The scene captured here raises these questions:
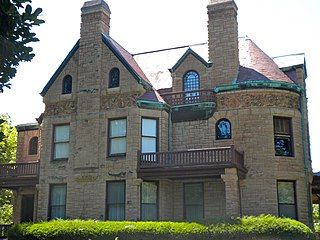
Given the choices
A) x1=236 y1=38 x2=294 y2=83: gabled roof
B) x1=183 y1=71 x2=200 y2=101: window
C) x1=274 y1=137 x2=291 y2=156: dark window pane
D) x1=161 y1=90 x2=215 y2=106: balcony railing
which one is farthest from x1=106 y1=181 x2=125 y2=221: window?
x1=236 y1=38 x2=294 y2=83: gabled roof

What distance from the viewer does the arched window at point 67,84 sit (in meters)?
28.2

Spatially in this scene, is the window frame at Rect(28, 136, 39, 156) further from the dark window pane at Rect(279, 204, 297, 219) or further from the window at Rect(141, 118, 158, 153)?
the dark window pane at Rect(279, 204, 297, 219)

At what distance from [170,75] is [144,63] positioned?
3.01 metres

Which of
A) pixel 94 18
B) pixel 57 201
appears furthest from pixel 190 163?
pixel 94 18

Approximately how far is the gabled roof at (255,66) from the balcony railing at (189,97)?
6.08 ft

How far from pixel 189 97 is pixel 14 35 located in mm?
18249

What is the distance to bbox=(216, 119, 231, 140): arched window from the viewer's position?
25.7m

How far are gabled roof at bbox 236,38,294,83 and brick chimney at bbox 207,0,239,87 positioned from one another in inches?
25.3

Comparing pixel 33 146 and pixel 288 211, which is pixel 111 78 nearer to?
pixel 33 146

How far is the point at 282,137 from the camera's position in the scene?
25.3 meters

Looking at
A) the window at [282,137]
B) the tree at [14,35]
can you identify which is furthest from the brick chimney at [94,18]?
the tree at [14,35]

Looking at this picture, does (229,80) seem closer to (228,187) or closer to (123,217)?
(228,187)

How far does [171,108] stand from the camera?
26844mm

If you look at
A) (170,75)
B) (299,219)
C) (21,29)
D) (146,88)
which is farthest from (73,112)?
(21,29)
